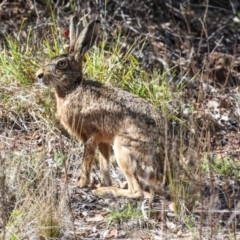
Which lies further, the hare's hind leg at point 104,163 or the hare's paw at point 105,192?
the hare's hind leg at point 104,163

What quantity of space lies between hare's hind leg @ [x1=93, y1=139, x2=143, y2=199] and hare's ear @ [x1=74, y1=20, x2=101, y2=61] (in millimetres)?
1032

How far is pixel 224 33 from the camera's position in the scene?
11422 mm

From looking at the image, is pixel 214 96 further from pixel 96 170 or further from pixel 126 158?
pixel 126 158

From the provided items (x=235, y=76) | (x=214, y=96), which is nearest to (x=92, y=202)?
(x=214, y=96)

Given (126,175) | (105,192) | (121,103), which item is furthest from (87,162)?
(121,103)

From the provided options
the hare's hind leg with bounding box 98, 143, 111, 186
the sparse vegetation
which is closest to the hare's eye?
the sparse vegetation

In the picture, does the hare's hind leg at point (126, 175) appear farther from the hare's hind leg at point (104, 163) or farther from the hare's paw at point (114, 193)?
the hare's hind leg at point (104, 163)

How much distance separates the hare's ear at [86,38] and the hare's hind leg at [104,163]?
835 mm

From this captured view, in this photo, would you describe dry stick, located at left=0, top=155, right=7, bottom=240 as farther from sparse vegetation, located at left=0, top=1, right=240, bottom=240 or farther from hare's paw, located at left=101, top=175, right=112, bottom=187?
hare's paw, located at left=101, top=175, right=112, bottom=187

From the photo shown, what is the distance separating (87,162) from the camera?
6.92m

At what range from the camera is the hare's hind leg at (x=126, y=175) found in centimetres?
656

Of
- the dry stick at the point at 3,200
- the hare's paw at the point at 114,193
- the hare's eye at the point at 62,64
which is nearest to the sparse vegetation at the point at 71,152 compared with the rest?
the dry stick at the point at 3,200

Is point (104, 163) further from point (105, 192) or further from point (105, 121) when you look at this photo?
point (105, 121)

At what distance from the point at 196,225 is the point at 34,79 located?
3032 mm
